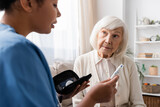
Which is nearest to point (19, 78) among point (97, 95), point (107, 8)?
point (97, 95)

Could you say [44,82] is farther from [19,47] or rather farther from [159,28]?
[159,28]

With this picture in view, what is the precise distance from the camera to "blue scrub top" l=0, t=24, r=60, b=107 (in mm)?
342

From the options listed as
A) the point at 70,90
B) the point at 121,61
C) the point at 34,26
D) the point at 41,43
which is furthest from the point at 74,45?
the point at 34,26

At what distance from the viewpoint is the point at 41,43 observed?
6.56 feet

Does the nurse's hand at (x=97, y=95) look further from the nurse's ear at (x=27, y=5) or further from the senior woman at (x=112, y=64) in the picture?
the senior woman at (x=112, y=64)

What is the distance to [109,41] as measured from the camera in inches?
55.6

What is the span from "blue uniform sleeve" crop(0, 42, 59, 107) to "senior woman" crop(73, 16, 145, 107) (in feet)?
3.43

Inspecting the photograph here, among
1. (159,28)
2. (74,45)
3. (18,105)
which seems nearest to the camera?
(18,105)

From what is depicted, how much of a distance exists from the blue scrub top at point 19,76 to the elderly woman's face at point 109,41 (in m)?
1.09

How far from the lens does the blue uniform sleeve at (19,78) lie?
342mm

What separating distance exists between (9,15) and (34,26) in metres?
0.07

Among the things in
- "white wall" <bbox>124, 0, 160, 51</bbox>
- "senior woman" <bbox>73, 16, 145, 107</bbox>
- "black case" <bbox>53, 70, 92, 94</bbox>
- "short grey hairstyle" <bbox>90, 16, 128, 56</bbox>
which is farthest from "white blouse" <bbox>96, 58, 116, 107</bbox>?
"white wall" <bbox>124, 0, 160, 51</bbox>

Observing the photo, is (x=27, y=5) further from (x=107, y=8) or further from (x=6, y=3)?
(x=107, y=8)

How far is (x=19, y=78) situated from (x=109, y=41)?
1.14 metres
